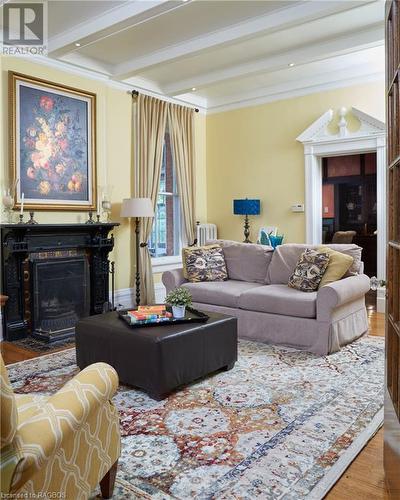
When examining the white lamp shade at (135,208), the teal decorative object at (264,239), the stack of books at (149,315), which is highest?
the white lamp shade at (135,208)

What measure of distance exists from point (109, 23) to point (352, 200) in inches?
229

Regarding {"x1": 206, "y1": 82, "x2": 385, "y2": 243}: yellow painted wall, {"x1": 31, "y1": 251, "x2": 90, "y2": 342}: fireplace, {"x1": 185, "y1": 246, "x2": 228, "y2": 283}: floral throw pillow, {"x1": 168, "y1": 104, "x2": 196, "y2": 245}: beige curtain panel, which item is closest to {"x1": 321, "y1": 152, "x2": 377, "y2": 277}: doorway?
{"x1": 206, "y1": 82, "x2": 385, "y2": 243}: yellow painted wall

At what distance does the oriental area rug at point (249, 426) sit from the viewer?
6.31ft

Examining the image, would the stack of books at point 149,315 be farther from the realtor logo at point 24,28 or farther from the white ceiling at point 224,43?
the realtor logo at point 24,28

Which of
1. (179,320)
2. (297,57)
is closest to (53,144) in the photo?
(179,320)

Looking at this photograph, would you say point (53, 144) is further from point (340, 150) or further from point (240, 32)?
point (340, 150)

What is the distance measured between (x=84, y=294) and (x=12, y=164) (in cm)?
168

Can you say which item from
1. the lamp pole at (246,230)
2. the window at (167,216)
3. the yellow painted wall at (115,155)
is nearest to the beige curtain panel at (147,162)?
the yellow painted wall at (115,155)

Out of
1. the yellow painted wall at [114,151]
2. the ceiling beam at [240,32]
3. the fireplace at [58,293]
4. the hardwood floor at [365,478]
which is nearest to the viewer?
the hardwood floor at [365,478]

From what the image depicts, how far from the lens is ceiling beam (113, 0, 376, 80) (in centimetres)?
375

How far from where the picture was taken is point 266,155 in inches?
254

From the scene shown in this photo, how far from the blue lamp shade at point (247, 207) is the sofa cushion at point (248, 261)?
1.22m

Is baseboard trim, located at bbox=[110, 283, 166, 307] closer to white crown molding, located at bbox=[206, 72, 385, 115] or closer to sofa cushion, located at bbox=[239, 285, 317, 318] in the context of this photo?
sofa cushion, located at bbox=[239, 285, 317, 318]

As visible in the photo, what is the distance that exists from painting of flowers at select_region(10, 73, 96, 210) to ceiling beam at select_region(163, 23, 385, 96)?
1485 mm
